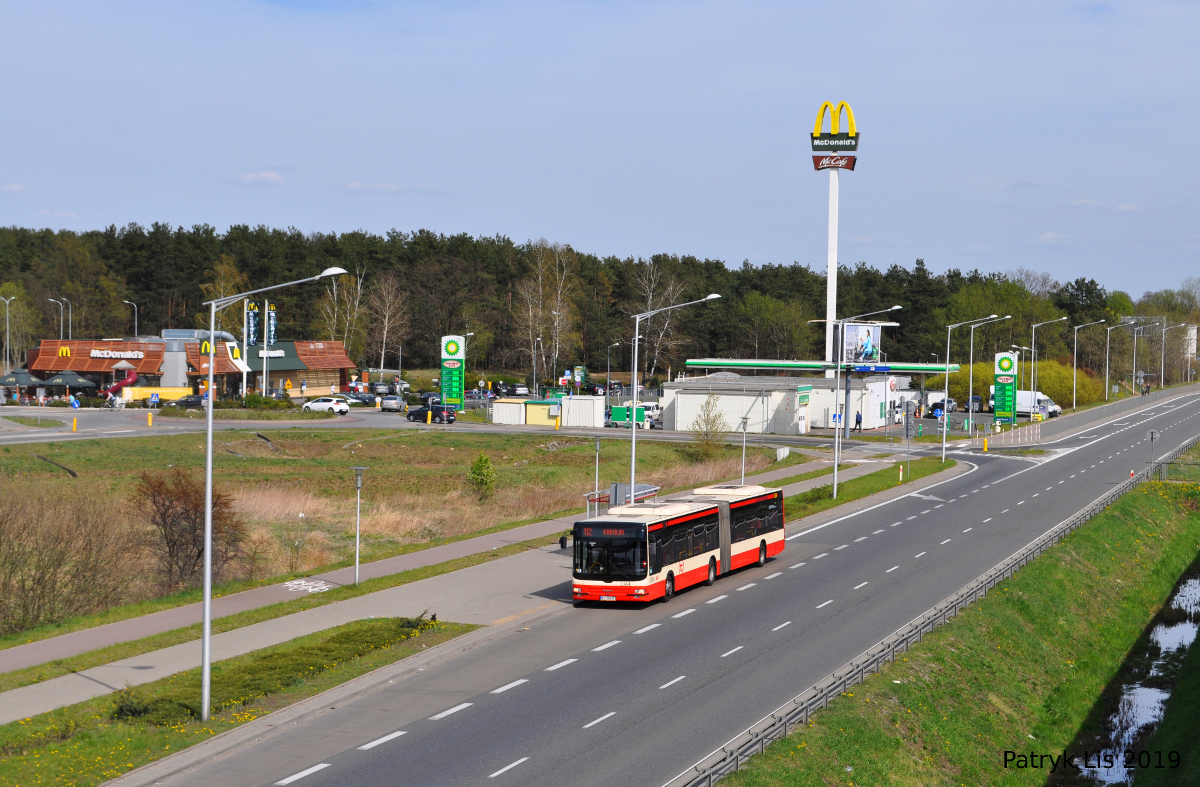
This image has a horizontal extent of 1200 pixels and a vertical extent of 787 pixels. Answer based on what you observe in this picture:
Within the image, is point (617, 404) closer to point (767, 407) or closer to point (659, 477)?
point (767, 407)

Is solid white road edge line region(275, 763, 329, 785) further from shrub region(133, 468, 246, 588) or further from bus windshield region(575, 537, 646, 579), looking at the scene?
Answer: shrub region(133, 468, 246, 588)

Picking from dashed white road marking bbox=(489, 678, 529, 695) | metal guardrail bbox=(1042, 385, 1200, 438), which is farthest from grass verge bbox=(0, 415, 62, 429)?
metal guardrail bbox=(1042, 385, 1200, 438)

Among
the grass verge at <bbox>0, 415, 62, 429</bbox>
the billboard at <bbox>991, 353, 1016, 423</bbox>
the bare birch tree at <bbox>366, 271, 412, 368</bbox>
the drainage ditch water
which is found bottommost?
the drainage ditch water

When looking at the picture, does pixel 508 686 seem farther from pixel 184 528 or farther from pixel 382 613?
pixel 184 528

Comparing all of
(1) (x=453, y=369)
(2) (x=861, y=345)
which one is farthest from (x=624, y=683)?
(2) (x=861, y=345)

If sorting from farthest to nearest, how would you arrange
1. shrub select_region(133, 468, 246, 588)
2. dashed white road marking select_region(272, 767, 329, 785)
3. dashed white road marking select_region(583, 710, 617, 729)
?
shrub select_region(133, 468, 246, 588) < dashed white road marking select_region(583, 710, 617, 729) < dashed white road marking select_region(272, 767, 329, 785)

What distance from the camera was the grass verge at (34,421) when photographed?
236 ft

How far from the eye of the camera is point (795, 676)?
20500 millimetres

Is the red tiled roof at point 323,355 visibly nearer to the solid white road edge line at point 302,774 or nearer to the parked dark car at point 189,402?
the parked dark car at point 189,402

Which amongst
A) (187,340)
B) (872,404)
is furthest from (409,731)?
(187,340)

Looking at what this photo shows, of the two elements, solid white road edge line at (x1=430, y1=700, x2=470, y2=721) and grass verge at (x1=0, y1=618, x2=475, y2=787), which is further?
solid white road edge line at (x1=430, y1=700, x2=470, y2=721)

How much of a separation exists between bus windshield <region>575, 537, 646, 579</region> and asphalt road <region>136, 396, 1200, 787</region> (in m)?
0.98

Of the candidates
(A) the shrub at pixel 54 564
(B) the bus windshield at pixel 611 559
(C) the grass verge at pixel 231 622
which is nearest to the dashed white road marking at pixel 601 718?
(B) the bus windshield at pixel 611 559

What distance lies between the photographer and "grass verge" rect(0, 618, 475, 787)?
48.9ft
